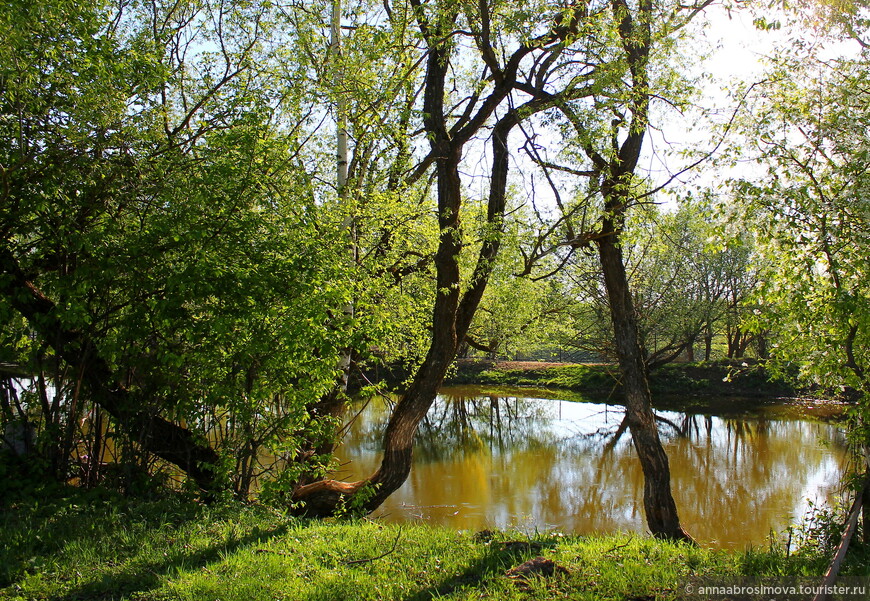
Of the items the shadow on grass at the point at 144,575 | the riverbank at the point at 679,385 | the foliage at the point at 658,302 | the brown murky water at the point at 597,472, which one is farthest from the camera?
the riverbank at the point at 679,385

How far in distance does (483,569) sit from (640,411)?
396 centimetres

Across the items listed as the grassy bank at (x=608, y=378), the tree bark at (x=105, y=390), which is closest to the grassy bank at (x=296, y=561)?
the tree bark at (x=105, y=390)

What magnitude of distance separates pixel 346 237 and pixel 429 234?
7.11 feet

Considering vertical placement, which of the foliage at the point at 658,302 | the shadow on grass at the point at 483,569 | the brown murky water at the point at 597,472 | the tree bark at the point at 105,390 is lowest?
the brown murky water at the point at 597,472

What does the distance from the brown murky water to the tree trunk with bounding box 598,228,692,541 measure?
1.03 meters

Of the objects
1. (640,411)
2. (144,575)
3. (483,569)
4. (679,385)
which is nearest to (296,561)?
(144,575)

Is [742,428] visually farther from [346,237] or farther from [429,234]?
[346,237]

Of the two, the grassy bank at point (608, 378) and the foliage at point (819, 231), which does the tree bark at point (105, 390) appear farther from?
the grassy bank at point (608, 378)

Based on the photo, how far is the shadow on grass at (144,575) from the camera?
12.4 feet

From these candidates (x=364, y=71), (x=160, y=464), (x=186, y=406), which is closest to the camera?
(x=186, y=406)

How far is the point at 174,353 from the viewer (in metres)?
5.70

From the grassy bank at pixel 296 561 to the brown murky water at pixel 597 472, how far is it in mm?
2180

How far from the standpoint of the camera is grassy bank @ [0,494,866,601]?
13.0ft

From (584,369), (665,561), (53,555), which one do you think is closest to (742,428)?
(584,369)
